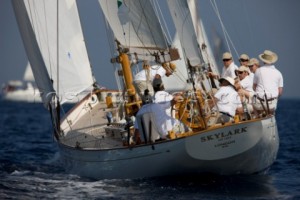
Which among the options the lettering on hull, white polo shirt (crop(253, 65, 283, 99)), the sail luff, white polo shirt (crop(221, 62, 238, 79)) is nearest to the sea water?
the lettering on hull

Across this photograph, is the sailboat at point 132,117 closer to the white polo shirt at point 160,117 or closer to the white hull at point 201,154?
the white hull at point 201,154

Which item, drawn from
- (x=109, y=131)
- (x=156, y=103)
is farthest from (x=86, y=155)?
(x=156, y=103)

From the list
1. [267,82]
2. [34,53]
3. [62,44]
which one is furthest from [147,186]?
[62,44]

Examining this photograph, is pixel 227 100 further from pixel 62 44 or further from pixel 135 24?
pixel 62 44

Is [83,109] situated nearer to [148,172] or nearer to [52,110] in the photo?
[52,110]

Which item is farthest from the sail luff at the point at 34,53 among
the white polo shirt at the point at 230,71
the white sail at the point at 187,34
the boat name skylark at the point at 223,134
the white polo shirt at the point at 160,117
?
the boat name skylark at the point at 223,134

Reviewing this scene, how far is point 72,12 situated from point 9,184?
6.76 m

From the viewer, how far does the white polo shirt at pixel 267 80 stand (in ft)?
53.5

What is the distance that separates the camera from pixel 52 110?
63.7ft

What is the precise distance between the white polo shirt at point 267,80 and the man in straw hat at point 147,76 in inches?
76.0

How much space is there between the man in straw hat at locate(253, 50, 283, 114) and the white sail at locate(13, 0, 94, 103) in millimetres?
5019

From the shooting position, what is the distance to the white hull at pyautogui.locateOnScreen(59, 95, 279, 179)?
14.9 meters

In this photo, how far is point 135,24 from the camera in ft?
54.6

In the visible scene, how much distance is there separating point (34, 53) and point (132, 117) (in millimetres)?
4189
